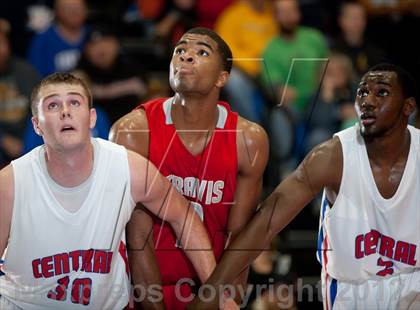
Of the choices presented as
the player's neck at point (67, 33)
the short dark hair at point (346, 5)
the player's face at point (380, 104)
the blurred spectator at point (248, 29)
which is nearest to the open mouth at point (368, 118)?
the player's face at point (380, 104)

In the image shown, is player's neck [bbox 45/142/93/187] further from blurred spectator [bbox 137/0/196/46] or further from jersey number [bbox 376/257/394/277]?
blurred spectator [bbox 137/0/196/46]

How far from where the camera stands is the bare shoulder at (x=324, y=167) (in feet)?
15.2

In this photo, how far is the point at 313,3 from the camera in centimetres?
838

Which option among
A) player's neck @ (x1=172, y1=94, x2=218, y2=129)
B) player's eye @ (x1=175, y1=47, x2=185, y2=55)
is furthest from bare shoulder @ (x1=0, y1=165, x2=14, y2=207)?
player's eye @ (x1=175, y1=47, x2=185, y2=55)

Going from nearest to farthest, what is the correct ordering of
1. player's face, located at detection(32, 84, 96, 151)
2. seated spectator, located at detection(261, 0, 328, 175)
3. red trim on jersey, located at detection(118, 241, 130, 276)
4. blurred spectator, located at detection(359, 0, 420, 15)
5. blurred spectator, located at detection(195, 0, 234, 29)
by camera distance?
player's face, located at detection(32, 84, 96, 151)
red trim on jersey, located at detection(118, 241, 130, 276)
seated spectator, located at detection(261, 0, 328, 175)
blurred spectator, located at detection(195, 0, 234, 29)
blurred spectator, located at detection(359, 0, 420, 15)

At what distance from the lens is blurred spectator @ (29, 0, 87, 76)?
7812 millimetres

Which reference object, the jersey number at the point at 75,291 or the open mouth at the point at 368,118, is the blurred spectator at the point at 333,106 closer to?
the open mouth at the point at 368,118

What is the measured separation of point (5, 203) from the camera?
438 cm

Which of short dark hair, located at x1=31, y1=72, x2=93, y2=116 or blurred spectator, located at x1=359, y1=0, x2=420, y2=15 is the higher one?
blurred spectator, located at x1=359, y1=0, x2=420, y2=15

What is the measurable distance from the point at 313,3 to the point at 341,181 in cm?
402

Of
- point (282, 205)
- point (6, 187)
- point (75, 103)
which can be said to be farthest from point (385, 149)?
point (6, 187)

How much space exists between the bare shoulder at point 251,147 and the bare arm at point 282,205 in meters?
0.26

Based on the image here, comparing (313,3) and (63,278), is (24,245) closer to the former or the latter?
(63,278)

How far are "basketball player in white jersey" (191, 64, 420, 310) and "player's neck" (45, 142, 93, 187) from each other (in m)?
0.85
